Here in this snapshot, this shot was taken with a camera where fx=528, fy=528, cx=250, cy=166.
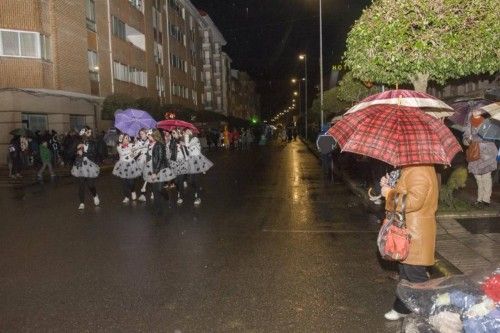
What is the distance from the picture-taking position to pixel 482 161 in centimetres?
933

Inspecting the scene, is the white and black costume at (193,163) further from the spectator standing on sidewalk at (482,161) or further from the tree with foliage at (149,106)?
the tree with foliage at (149,106)

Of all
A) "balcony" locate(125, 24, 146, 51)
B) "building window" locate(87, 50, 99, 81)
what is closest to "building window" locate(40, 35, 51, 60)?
"building window" locate(87, 50, 99, 81)

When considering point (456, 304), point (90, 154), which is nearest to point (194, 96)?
point (90, 154)

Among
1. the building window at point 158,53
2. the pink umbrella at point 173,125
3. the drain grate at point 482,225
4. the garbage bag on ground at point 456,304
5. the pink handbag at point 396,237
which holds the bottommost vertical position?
the drain grate at point 482,225

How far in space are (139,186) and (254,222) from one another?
6747 mm

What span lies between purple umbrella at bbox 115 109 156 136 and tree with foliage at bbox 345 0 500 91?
512 cm

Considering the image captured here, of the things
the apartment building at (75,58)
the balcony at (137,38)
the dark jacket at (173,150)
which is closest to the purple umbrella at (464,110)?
the dark jacket at (173,150)

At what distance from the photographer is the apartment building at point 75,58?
2411 cm

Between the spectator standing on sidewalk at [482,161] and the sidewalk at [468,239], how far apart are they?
281mm

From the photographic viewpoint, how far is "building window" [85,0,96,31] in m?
30.1

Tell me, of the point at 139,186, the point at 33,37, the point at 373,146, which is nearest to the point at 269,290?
the point at 373,146

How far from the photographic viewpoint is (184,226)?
925 cm

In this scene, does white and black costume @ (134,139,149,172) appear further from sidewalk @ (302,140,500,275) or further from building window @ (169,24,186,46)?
building window @ (169,24,186,46)

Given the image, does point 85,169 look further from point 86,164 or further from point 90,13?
point 90,13
